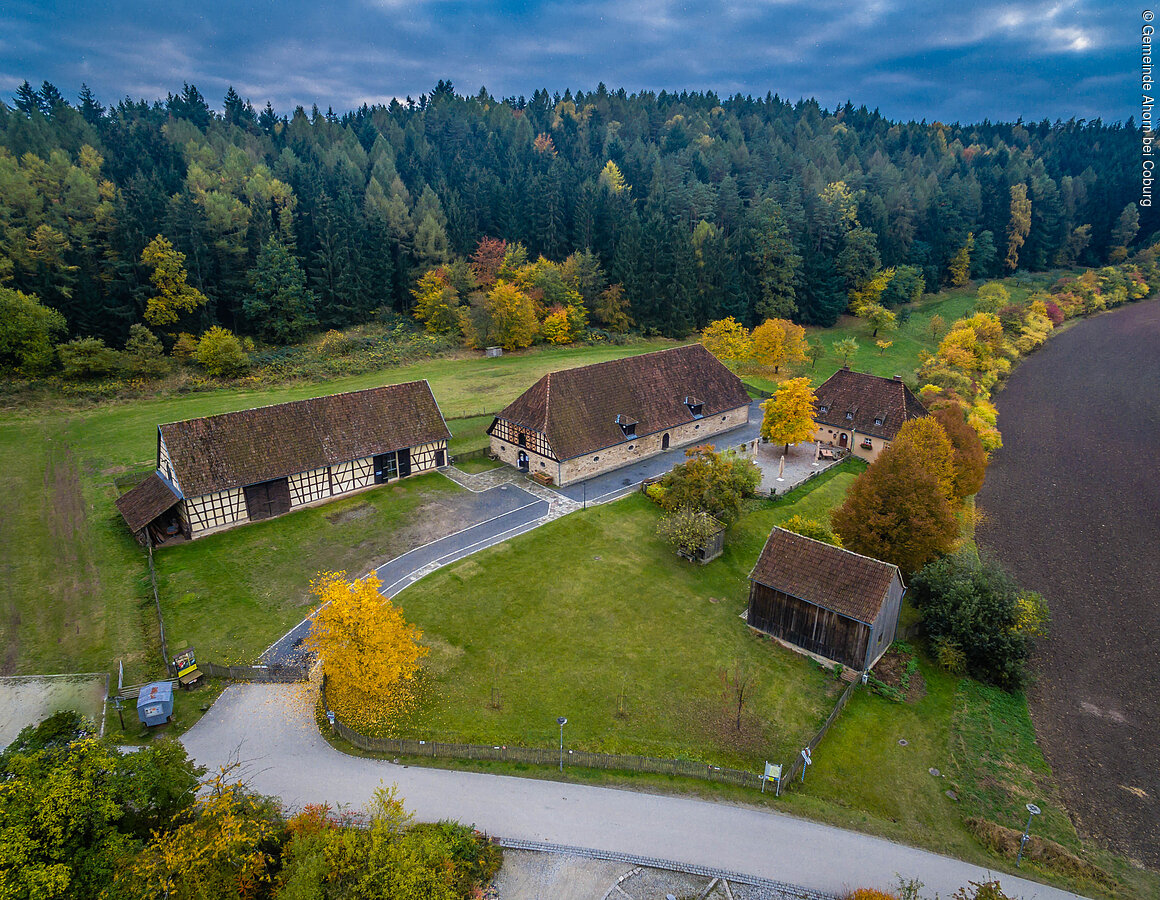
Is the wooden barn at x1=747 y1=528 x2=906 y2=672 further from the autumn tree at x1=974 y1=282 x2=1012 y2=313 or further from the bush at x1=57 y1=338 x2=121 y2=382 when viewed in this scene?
the autumn tree at x1=974 y1=282 x2=1012 y2=313

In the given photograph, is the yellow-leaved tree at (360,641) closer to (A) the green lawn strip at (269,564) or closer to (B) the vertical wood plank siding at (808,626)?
(A) the green lawn strip at (269,564)

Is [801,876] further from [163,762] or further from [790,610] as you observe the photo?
[163,762]

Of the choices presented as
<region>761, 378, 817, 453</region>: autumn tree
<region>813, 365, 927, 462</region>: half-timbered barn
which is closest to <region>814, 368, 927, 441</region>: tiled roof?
<region>813, 365, 927, 462</region>: half-timbered barn

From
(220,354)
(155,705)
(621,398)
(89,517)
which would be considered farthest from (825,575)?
(220,354)

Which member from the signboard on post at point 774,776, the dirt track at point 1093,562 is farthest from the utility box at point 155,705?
the dirt track at point 1093,562

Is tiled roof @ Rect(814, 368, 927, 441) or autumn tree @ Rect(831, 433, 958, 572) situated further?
tiled roof @ Rect(814, 368, 927, 441)

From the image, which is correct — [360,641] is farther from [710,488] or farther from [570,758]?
[710,488]

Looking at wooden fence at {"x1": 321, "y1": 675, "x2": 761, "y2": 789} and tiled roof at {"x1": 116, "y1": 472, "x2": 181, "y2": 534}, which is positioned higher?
tiled roof at {"x1": 116, "y1": 472, "x2": 181, "y2": 534}
